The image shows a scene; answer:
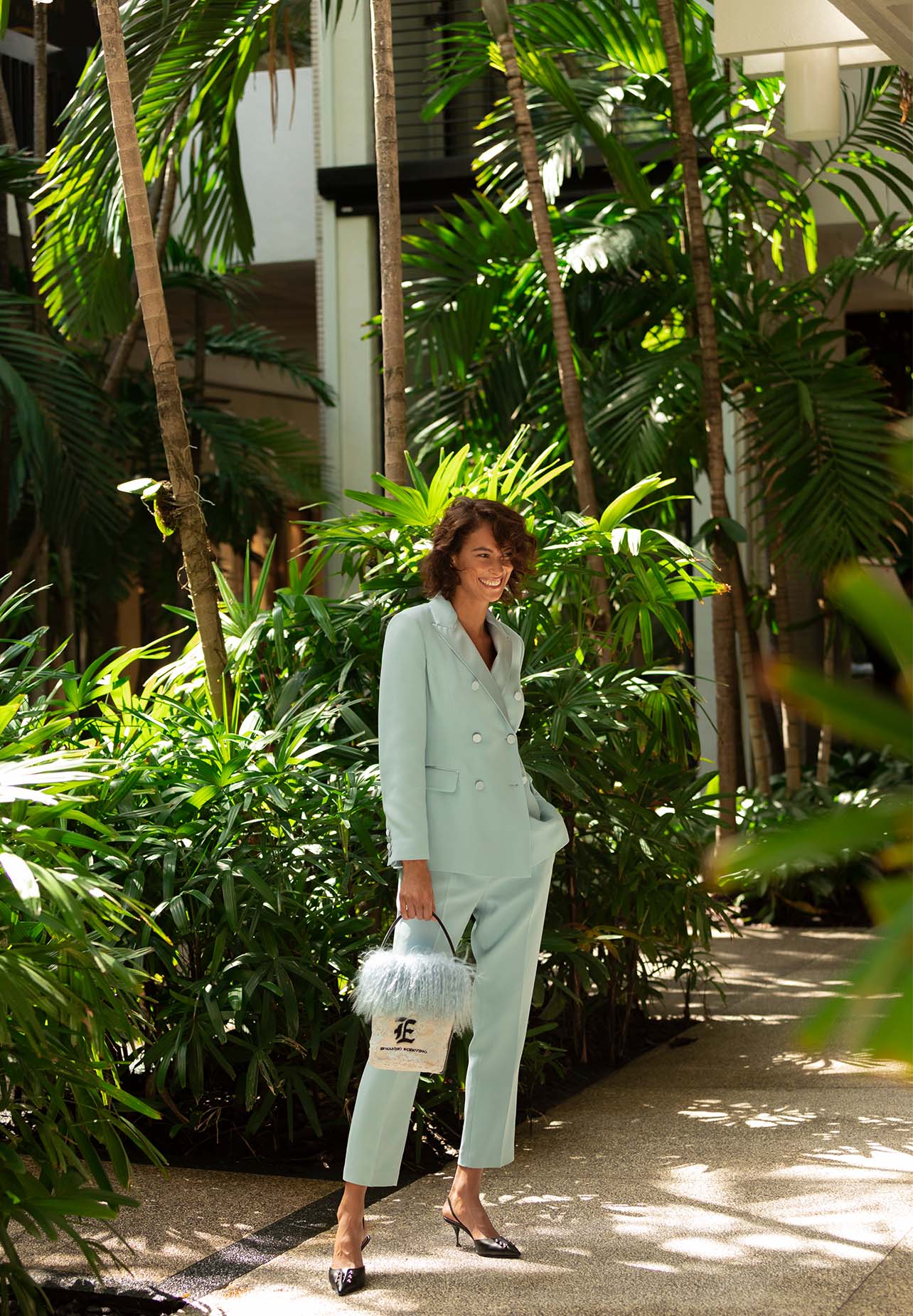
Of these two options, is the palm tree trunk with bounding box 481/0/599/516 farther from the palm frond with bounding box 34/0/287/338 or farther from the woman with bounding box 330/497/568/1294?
the woman with bounding box 330/497/568/1294

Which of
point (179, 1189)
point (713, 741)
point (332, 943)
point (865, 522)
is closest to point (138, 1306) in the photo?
point (179, 1189)

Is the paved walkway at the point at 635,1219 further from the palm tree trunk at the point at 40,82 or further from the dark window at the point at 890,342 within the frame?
the dark window at the point at 890,342

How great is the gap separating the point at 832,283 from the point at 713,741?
3.16 metres

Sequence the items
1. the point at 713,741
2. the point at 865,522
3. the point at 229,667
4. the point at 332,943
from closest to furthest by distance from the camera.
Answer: the point at 332,943, the point at 229,667, the point at 865,522, the point at 713,741

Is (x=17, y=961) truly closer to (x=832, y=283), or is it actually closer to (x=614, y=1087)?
(x=614, y=1087)

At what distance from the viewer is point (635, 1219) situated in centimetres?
334

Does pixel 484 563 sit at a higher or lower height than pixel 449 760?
higher

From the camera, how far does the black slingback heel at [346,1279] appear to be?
2955mm

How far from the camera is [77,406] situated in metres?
8.07

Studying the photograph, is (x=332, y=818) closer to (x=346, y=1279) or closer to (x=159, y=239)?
(x=346, y=1279)

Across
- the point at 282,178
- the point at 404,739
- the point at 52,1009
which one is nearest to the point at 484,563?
the point at 404,739

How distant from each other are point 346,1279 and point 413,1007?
52 centimetres

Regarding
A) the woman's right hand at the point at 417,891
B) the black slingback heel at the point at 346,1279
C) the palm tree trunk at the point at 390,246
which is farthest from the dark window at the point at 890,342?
the black slingback heel at the point at 346,1279

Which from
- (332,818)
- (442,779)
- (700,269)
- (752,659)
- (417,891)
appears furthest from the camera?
(752,659)
